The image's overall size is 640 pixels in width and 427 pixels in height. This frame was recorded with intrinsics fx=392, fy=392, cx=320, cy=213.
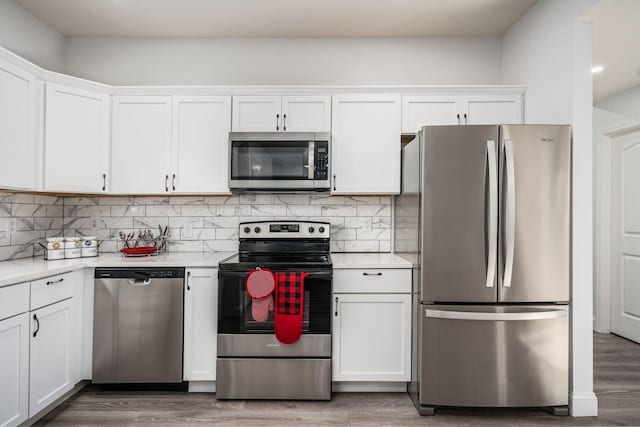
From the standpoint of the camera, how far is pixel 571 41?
235cm

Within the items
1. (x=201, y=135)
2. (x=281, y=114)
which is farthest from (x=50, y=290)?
Result: (x=281, y=114)

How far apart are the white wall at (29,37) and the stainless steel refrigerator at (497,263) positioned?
2895 mm

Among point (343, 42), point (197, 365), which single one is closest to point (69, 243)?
point (197, 365)

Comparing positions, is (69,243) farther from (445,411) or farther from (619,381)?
(619,381)

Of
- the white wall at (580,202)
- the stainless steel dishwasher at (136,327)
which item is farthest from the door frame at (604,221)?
the stainless steel dishwasher at (136,327)

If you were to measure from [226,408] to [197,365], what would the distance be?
13.7 inches

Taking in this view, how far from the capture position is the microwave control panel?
9.33 ft

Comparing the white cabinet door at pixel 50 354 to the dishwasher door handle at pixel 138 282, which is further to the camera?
the dishwasher door handle at pixel 138 282

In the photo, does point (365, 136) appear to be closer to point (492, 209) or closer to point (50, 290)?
point (492, 209)

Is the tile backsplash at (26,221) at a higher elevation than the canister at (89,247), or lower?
higher

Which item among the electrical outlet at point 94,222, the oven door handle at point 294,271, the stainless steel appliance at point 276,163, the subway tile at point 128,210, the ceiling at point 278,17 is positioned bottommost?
the oven door handle at point 294,271

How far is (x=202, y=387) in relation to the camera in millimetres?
2664

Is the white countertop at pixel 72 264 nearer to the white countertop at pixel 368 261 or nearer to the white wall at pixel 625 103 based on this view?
the white countertop at pixel 368 261

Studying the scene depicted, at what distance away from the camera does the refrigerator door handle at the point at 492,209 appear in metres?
2.25
